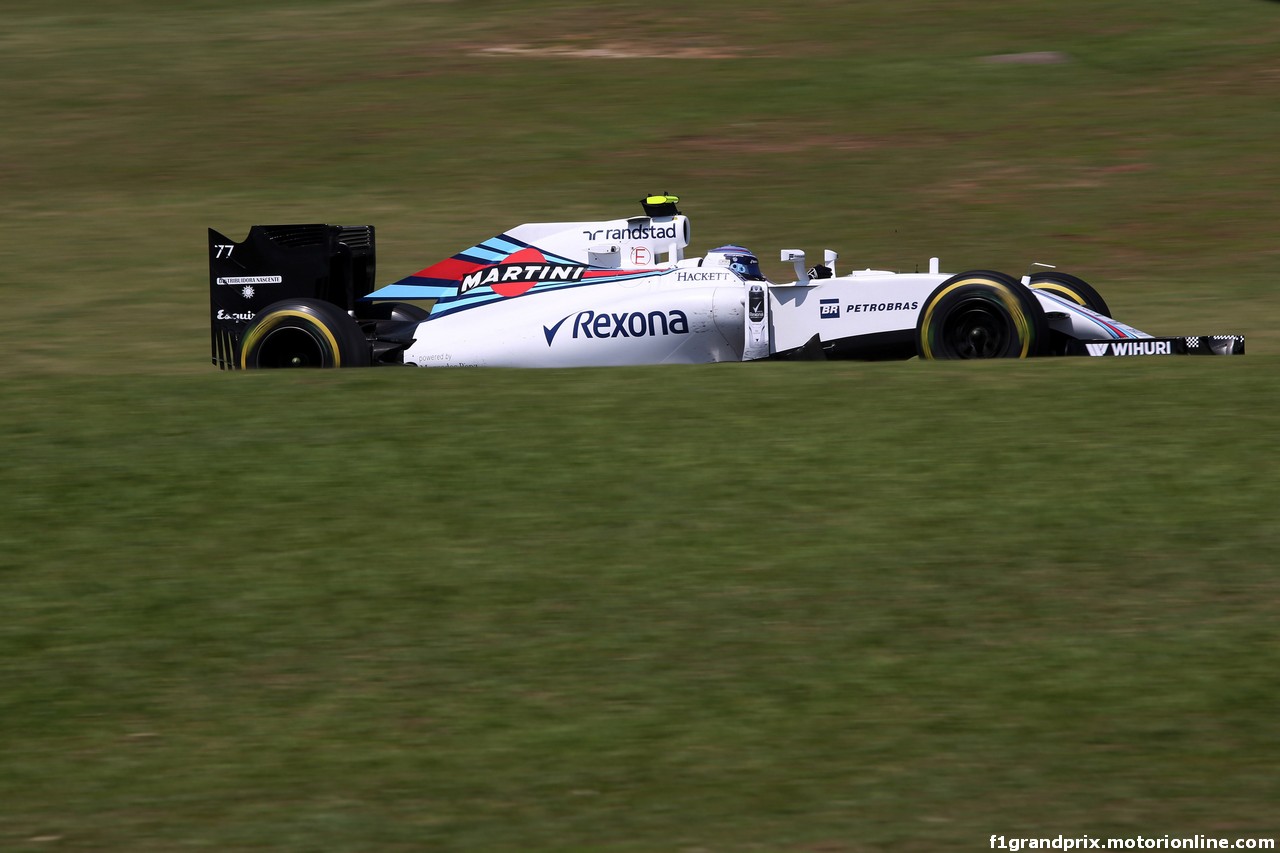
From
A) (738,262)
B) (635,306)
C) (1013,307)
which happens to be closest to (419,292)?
(635,306)

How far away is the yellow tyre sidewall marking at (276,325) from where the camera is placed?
10.0 metres

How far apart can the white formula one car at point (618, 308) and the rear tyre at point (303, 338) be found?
0.01 meters

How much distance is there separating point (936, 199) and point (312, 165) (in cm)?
810

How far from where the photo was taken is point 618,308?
10.3m

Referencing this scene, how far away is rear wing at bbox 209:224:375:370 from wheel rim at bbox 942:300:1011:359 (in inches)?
170

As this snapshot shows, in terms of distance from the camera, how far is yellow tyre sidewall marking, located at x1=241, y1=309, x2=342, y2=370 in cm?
1002

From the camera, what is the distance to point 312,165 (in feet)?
68.2

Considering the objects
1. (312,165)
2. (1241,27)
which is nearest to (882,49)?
(1241,27)

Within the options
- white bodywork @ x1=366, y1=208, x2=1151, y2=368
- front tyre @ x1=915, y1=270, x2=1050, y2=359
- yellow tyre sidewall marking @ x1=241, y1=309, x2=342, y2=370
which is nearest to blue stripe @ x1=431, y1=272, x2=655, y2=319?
white bodywork @ x1=366, y1=208, x2=1151, y2=368

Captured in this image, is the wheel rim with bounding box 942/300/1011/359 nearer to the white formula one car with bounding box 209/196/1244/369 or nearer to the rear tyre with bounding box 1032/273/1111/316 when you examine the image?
the white formula one car with bounding box 209/196/1244/369

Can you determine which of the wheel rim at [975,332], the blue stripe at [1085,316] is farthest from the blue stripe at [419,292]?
the blue stripe at [1085,316]

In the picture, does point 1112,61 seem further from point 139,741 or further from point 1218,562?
point 139,741

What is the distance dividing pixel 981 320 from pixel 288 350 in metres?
4.37

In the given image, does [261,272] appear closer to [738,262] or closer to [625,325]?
[625,325]
